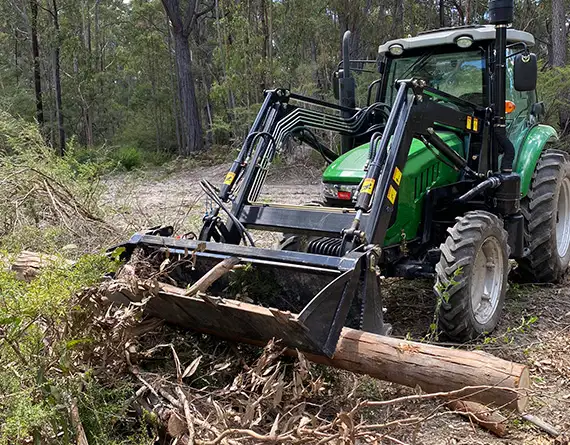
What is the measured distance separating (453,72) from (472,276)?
2.16 metres

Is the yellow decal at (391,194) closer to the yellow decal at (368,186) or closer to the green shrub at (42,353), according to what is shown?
the yellow decal at (368,186)

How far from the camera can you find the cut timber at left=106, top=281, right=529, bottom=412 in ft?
10.0

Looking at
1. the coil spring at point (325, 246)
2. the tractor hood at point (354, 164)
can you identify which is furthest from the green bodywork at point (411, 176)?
the coil spring at point (325, 246)

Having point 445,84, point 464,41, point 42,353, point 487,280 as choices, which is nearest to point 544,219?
point 487,280

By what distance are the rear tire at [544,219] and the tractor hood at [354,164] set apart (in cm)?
113

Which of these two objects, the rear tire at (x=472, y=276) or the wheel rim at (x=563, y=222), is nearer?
the rear tire at (x=472, y=276)

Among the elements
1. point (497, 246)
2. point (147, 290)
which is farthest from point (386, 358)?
point (497, 246)

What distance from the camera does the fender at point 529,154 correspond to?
5.62 metres

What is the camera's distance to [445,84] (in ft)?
18.4

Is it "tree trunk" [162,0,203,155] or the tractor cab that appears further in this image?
"tree trunk" [162,0,203,155]

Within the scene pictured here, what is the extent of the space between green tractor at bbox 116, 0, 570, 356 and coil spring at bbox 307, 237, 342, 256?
18mm

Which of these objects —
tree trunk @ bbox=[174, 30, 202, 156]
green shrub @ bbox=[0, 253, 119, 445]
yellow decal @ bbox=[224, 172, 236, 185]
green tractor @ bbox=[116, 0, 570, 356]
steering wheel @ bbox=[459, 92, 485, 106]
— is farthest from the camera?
tree trunk @ bbox=[174, 30, 202, 156]

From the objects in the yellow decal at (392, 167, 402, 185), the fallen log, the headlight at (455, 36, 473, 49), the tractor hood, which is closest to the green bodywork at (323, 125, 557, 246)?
the tractor hood

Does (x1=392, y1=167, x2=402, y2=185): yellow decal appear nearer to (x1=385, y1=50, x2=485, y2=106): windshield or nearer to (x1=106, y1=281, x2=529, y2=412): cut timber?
(x1=106, y1=281, x2=529, y2=412): cut timber
